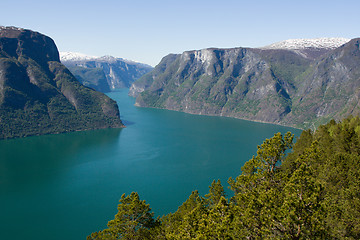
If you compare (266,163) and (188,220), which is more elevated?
(266,163)

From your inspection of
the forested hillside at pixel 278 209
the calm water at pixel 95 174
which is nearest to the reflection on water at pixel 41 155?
the calm water at pixel 95 174

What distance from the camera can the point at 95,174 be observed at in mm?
117875

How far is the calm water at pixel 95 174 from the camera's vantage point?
80.4m

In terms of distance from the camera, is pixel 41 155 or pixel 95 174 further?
pixel 41 155

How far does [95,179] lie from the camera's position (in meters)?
→ 112

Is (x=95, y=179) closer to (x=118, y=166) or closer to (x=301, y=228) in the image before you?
(x=118, y=166)

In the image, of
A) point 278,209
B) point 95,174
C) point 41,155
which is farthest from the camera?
point 41,155

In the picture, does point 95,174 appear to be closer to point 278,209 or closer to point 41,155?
point 41,155

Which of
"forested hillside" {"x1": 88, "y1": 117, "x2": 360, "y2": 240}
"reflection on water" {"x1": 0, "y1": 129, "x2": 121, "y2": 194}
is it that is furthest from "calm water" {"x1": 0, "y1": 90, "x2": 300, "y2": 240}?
"forested hillside" {"x1": 88, "y1": 117, "x2": 360, "y2": 240}

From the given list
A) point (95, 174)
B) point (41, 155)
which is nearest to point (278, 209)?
point (95, 174)

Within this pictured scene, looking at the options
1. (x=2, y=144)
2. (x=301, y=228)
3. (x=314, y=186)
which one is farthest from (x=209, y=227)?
(x=2, y=144)

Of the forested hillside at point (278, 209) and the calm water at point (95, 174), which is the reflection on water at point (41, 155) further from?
the forested hillside at point (278, 209)

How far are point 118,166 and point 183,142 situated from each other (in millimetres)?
55460

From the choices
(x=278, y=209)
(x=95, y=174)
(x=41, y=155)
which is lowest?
(x=95, y=174)
